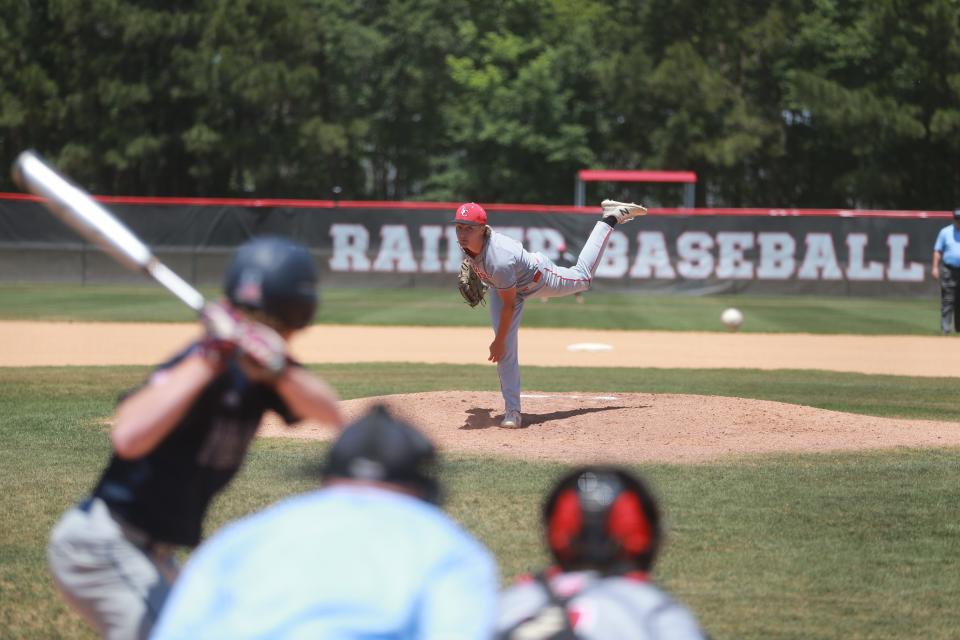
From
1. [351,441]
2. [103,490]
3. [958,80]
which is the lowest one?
[103,490]

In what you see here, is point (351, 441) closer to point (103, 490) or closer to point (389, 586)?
point (389, 586)

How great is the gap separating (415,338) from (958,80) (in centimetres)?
2941

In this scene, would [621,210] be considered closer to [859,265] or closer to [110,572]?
[110,572]

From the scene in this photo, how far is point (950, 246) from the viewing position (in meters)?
21.3

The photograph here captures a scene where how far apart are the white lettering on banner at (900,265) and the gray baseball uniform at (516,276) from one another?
72.2 ft

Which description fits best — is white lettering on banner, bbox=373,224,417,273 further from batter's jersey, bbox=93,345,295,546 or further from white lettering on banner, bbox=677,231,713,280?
batter's jersey, bbox=93,345,295,546

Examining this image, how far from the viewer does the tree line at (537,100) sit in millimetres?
46312

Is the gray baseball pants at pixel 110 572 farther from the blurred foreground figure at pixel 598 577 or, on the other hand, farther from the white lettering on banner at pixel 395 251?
the white lettering on banner at pixel 395 251

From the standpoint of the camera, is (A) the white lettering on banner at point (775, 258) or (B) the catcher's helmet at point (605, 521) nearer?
(B) the catcher's helmet at point (605, 521)

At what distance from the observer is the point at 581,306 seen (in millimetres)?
28688

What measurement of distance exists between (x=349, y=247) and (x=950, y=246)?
1603 cm

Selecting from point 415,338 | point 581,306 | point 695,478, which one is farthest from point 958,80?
point 695,478

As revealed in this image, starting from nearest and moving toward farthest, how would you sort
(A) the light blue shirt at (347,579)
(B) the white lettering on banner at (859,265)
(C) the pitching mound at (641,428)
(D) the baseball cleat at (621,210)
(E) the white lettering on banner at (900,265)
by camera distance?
(A) the light blue shirt at (347,579)
(C) the pitching mound at (641,428)
(D) the baseball cleat at (621,210)
(E) the white lettering on banner at (900,265)
(B) the white lettering on banner at (859,265)

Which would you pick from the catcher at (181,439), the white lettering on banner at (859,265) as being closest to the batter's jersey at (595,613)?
the catcher at (181,439)
